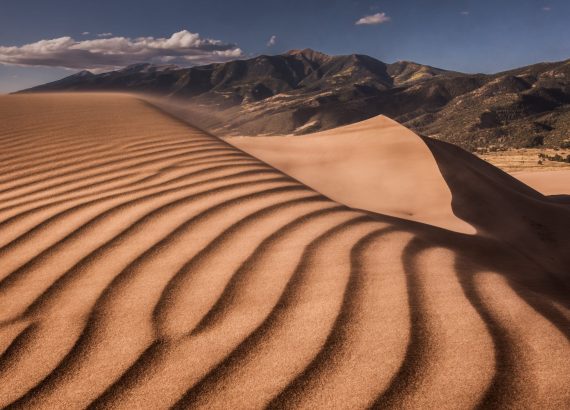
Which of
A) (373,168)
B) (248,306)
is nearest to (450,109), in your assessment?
(373,168)

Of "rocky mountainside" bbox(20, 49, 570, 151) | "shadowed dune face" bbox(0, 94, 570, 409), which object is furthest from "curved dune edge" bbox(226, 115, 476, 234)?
"rocky mountainside" bbox(20, 49, 570, 151)

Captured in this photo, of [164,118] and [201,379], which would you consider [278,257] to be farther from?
[164,118]

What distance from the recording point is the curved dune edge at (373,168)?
4.43 metres

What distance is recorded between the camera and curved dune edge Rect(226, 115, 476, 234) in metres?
4.43

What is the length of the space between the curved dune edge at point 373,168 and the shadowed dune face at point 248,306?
127 cm

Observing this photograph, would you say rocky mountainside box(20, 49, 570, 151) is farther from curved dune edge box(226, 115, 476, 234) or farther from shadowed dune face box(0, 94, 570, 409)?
shadowed dune face box(0, 94, 570, 409)

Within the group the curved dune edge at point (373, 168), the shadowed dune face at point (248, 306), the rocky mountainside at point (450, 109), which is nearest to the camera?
the shadowed dune face at point (248, 306)

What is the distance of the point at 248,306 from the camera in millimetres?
1462

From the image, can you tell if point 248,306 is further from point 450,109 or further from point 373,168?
point 450,109

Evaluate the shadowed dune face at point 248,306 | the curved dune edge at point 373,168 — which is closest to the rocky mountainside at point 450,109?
the curved dune edge at point 373,168

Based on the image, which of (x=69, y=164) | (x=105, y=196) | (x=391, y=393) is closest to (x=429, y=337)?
(x=391, y=393)

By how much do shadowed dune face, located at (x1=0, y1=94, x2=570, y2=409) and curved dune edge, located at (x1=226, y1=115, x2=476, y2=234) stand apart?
1.27m

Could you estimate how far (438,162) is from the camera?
19.2ft

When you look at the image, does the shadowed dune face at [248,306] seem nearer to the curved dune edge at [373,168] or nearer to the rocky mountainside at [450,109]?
the curved dune edge at [373,168]
